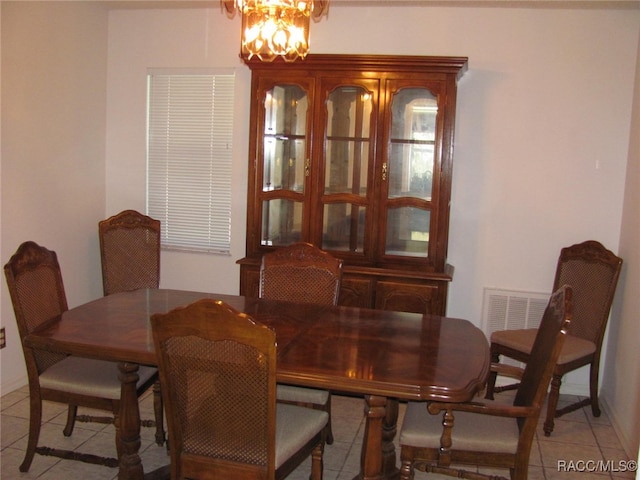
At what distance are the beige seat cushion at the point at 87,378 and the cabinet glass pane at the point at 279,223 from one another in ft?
4.65

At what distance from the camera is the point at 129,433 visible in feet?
8.37

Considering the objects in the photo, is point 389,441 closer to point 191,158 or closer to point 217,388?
point 217,388

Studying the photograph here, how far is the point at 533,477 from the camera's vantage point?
9.51ft

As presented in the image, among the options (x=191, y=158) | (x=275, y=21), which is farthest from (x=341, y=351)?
(x=191, y=158)

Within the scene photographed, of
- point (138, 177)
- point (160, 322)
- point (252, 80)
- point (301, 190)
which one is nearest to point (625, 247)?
point (301, 190)

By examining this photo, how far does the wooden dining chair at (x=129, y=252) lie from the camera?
4023mm

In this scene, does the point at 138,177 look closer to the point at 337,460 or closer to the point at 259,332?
the point at 337,460

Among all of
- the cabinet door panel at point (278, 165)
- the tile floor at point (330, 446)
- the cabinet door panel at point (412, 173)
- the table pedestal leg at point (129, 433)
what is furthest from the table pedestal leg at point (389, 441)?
the cabinet door panel at point (278, 165)

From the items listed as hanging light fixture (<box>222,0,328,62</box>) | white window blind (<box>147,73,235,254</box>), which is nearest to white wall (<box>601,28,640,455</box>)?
hanging light fixture (<box>222,0,328,62</box>)

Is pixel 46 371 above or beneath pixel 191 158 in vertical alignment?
beneath

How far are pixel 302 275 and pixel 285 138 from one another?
1129 millimetres

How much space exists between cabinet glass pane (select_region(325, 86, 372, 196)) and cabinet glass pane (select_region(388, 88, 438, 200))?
0.17 meters

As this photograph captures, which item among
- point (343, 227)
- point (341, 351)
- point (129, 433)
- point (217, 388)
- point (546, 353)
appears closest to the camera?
point (217, 388)

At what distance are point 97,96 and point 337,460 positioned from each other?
2967 millimetres
